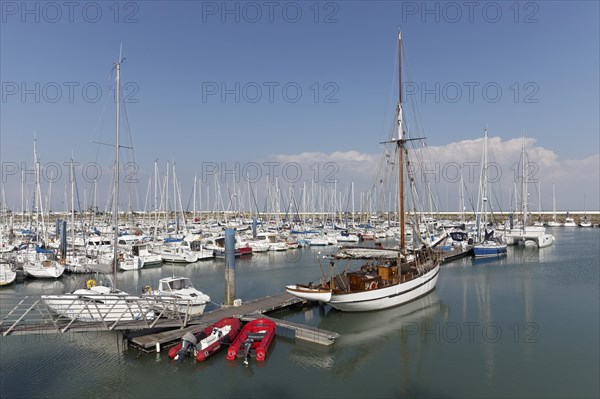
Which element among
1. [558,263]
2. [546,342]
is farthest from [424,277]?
[558,263]

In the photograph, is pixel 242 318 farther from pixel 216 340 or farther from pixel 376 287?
pixel 376 287

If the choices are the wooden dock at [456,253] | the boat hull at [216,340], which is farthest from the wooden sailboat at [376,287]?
the wooden dock at [456,253]

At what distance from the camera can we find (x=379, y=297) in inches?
1144

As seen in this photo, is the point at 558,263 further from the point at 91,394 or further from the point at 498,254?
the point at 91,394

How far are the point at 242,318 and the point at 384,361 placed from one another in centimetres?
901

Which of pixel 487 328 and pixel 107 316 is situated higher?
pixel 107 316

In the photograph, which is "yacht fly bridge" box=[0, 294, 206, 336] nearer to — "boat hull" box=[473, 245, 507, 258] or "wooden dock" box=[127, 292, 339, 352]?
"wooden dock" box=[127, 292, 339, 352]

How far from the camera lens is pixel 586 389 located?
57.0 ft

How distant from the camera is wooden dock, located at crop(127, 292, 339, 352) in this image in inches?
830

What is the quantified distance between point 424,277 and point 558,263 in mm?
31346

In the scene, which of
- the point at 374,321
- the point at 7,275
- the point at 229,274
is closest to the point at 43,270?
the point at 7,275

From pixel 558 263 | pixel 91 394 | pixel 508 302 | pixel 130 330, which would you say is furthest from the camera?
pixel 558 263

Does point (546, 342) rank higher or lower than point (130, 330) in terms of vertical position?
lower

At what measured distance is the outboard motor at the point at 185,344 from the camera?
1983 centimetres
